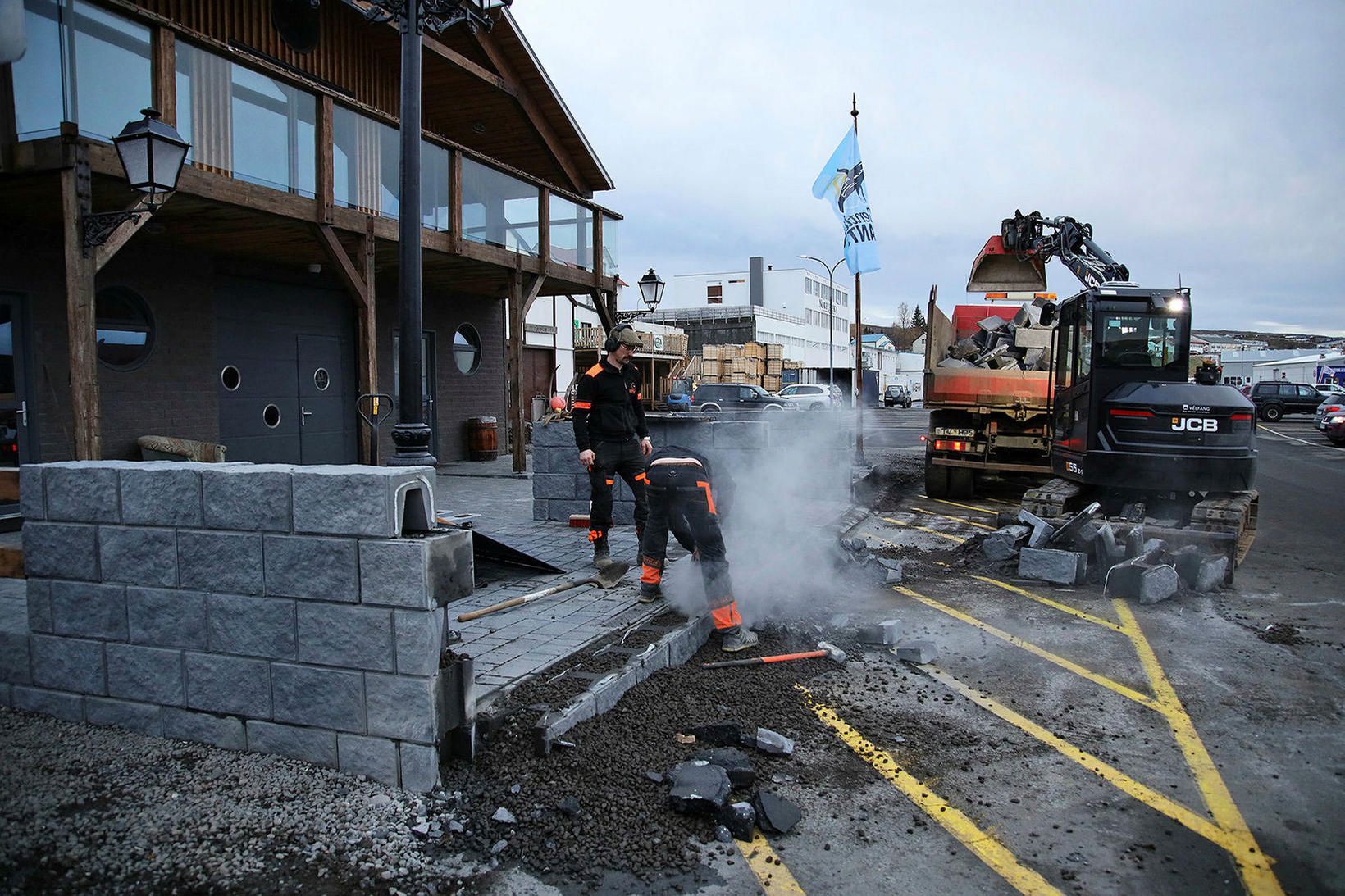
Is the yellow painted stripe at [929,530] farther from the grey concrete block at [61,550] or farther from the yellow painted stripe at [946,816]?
the grey concrete block at [61,550]

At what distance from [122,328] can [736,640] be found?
29.0ft

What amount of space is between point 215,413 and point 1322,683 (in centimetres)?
1173

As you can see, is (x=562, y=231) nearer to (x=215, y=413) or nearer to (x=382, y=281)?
(x=382, y=281)

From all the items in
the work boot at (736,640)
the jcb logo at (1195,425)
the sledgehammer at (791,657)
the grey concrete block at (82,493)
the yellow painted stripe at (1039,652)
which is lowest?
the yellow painted stripe at (1039,652)

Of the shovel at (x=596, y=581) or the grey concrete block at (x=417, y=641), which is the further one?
the shovel at (x=596, y=581)

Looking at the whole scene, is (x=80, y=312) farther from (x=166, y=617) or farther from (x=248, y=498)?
(x=248, y=498)

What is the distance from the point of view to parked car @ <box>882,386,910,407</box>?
53250mm

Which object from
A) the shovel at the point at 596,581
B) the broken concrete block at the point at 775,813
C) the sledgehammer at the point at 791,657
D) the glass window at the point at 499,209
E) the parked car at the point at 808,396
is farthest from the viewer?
the parked car at the point at 808,396

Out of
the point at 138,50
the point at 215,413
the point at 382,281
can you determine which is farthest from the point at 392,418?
the point at 138,50

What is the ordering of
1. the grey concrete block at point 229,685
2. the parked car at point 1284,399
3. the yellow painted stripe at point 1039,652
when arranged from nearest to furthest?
the grey concrete block at point 229,685
the yellow painted stripe at point 1039,652
the parked car at point 1284,399

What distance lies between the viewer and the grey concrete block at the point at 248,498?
336 cm

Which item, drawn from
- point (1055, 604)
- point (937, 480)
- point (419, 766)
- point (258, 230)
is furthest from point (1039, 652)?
point (258, 230)

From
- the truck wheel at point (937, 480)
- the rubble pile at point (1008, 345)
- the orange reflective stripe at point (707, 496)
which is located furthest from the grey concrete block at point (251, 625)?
the rubble pile at point (1008, 345)

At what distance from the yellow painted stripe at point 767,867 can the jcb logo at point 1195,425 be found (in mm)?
7229
